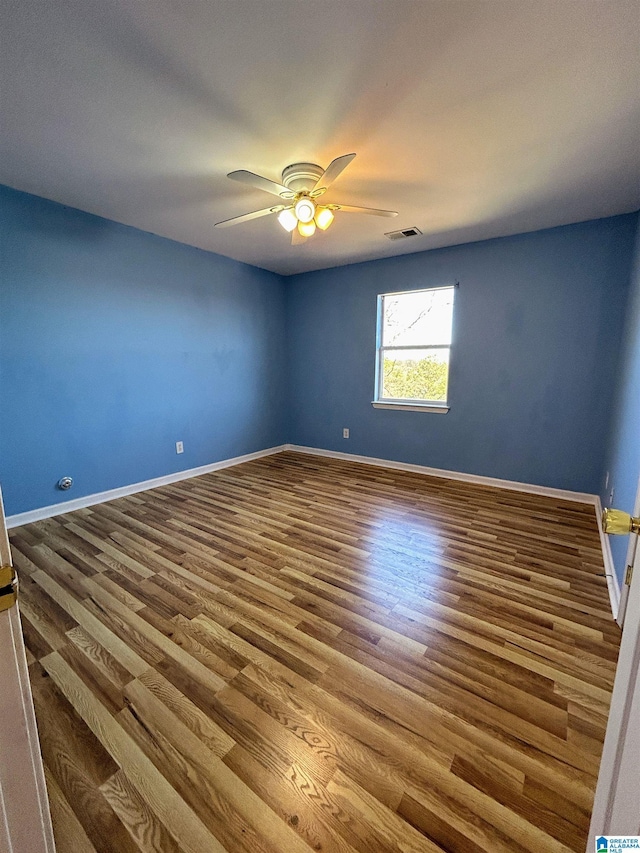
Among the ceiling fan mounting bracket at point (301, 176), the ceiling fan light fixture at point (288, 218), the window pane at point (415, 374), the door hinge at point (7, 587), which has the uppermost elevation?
the ceiling fan mounting bracket at point (301, 176)

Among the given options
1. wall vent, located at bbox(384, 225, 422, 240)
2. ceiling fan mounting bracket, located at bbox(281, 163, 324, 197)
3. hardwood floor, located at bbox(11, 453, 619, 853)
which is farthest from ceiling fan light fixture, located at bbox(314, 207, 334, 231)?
hardwood floor, located at bbox(11, 453, 619, 853)

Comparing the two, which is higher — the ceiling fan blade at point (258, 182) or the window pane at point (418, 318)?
the ceiling fan blade at point (258, 182)

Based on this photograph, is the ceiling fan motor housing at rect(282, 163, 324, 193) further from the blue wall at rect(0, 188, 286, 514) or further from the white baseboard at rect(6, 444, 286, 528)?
the white baseboard at rect(6, 444, 286, 528)

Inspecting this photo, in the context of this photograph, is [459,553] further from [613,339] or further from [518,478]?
[613,339]

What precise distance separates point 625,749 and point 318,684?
105 centimetres

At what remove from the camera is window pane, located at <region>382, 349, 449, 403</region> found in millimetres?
3863

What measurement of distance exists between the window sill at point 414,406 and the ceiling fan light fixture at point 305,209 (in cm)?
248

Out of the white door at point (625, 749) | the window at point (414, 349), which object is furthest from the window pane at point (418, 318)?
the white door at point (625, 749)

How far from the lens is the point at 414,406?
404cm

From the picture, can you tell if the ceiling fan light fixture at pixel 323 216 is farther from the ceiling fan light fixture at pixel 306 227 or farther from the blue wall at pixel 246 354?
the blue wall at pixel 246 354

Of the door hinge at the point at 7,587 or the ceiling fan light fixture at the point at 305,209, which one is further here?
the ceiling fan light fixture at the point at 305,209

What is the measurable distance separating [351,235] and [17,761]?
3.76 metres

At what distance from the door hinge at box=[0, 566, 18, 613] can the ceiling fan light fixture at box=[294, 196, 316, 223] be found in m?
2.25

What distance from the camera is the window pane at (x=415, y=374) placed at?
12.7ft
